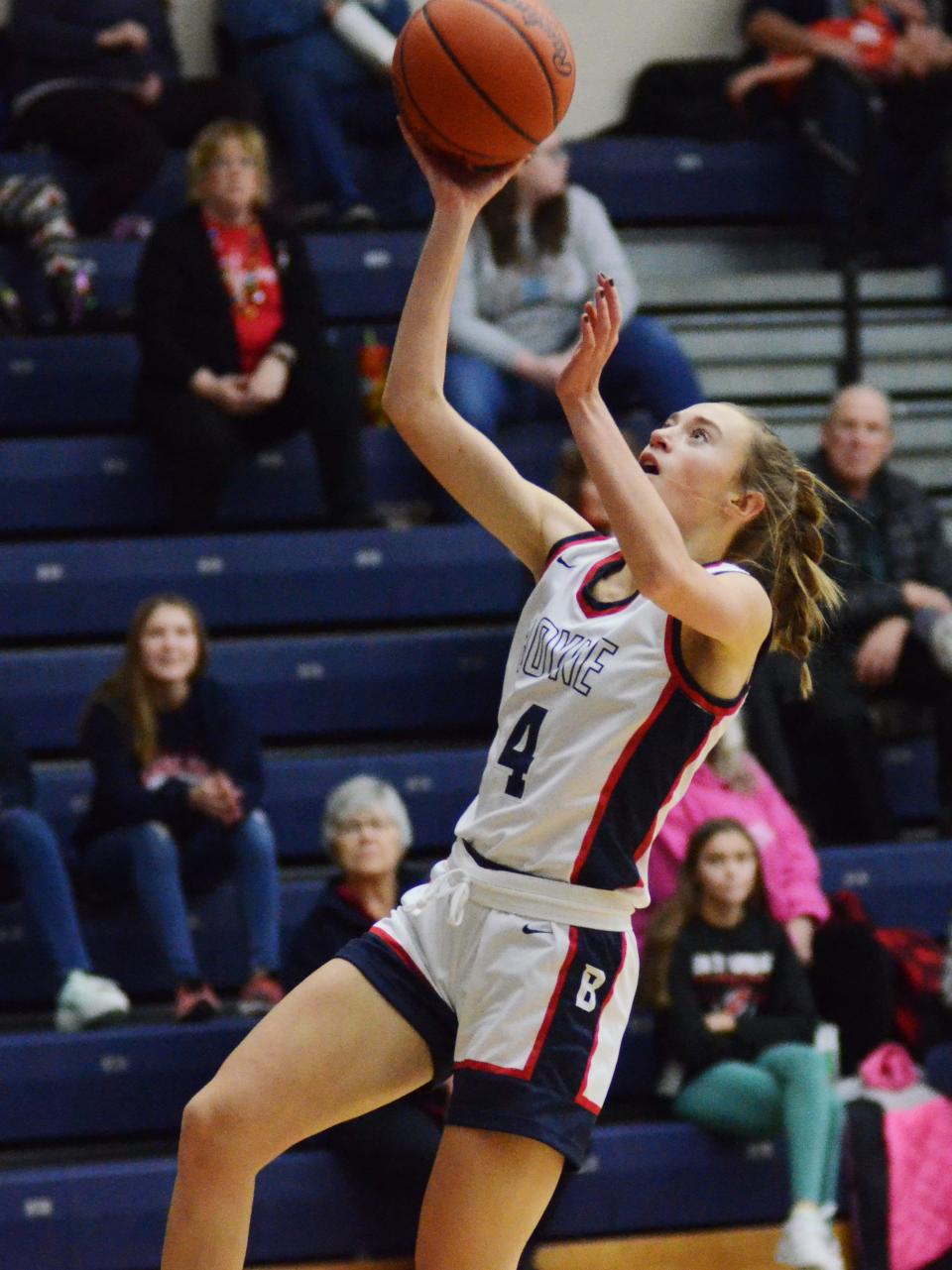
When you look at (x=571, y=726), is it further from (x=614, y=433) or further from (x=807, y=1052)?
(x=807, y=1052)

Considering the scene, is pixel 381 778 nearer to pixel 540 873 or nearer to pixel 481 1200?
pixel 540 873

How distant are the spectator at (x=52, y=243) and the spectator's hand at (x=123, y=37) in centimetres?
67

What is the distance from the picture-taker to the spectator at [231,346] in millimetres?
6852

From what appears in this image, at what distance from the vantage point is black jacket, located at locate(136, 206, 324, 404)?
22.6ft

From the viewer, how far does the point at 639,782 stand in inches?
127

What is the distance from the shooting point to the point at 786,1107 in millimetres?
5410

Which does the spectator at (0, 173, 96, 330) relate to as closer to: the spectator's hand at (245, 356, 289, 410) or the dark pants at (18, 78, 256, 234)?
the dark pants at (18, 78, 256, 234)

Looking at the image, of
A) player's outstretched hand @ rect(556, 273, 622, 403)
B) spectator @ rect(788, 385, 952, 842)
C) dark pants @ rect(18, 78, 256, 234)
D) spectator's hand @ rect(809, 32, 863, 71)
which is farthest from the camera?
spectator's hand @ rect(809, 32, 863, 71)

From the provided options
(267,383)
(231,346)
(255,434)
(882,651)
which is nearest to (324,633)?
(255,434)

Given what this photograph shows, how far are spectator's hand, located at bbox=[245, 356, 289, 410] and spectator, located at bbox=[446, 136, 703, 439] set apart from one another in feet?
2.03

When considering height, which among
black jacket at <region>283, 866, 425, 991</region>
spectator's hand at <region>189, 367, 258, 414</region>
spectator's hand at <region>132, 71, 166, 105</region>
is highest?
spectator's hand at <region>132, 71, 166, 105</region>

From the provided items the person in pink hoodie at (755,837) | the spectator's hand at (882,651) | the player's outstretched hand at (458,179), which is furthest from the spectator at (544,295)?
the player's outstretched hand at (458,179)

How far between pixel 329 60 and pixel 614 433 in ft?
17.7

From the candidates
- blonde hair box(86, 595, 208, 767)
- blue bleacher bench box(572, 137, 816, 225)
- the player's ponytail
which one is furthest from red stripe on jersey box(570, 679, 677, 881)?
blue bleacher bench box(572, 137, 816, 225)
